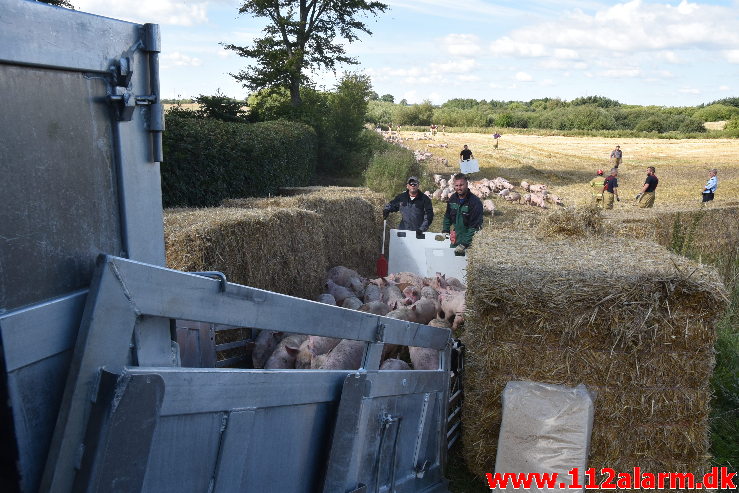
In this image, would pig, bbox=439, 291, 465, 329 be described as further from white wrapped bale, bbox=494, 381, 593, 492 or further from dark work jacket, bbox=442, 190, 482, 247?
dark work jacket, bbox=442, 190, 482, 247

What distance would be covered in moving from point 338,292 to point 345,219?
3947 mm

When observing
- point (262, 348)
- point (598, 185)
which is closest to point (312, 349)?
point (262, 348)

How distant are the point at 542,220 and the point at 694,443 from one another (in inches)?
112

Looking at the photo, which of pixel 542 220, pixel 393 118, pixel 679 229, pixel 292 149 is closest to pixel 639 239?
pixel 542 220

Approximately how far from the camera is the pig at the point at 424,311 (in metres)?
6.23

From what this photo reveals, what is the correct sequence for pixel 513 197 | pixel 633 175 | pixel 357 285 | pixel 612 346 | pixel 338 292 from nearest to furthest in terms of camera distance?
pixel 612 346 < pixel 338 292 < pixel 357 285 < pixel 513 197 < pixel 633 175

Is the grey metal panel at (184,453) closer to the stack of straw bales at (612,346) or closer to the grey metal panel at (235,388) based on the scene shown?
the grey metal panel at (235,388)

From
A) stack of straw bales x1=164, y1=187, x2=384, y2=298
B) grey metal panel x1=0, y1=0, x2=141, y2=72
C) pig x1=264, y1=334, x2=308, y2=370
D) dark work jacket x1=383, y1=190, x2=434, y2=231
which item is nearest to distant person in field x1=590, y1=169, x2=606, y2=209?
dark work jacket x1=383, y1=190, x2=434, y2=231

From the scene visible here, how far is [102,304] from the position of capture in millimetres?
1768

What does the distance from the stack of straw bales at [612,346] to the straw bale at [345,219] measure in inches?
195

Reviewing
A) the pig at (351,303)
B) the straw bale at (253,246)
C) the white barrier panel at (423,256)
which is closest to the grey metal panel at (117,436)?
the straw bale at (253,246)

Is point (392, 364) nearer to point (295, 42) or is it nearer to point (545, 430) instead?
point (545, 430)

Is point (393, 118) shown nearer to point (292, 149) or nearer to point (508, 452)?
point (292, 149)

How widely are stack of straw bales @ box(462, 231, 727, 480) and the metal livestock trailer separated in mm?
2812
